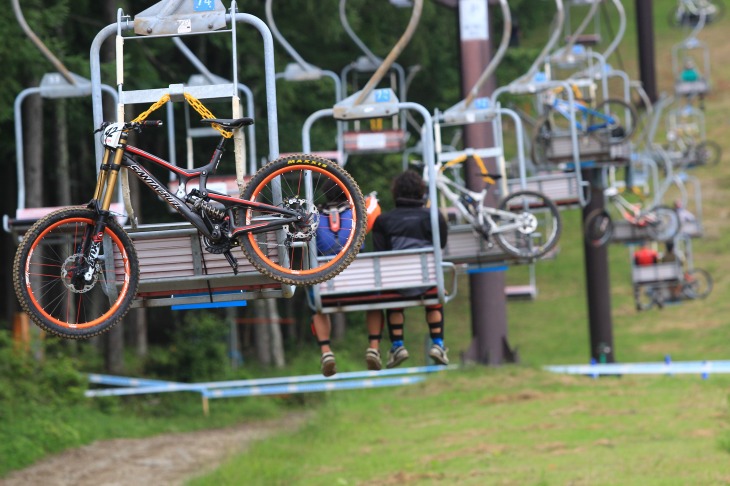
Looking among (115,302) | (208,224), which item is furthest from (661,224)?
(115,302)

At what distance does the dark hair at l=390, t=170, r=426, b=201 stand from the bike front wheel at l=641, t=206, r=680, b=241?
1592cm

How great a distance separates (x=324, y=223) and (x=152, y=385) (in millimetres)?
16335

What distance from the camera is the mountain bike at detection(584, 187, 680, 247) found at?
2738cm

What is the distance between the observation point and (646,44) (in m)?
31.9

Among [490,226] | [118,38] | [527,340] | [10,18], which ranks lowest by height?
[527,340]

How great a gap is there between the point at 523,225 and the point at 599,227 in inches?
471

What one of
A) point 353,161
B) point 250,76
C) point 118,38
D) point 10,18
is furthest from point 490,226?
point 353,161

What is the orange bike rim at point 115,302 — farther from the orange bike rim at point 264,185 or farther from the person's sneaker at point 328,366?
the person's sneaker at point 328,366

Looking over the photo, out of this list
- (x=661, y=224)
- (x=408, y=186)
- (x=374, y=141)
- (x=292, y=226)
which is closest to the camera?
(x=292, y=226)

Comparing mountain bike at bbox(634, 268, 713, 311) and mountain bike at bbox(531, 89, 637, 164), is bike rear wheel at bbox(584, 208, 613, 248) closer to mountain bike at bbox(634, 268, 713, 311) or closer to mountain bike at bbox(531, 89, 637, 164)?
mountain bike at bbox(634, 268, 713, 311)

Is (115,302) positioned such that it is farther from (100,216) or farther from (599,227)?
(599,227)

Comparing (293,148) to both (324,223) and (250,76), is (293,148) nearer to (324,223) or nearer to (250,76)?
(250,76)

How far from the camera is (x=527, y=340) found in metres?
42.8

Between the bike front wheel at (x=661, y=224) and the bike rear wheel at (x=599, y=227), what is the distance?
98cm
